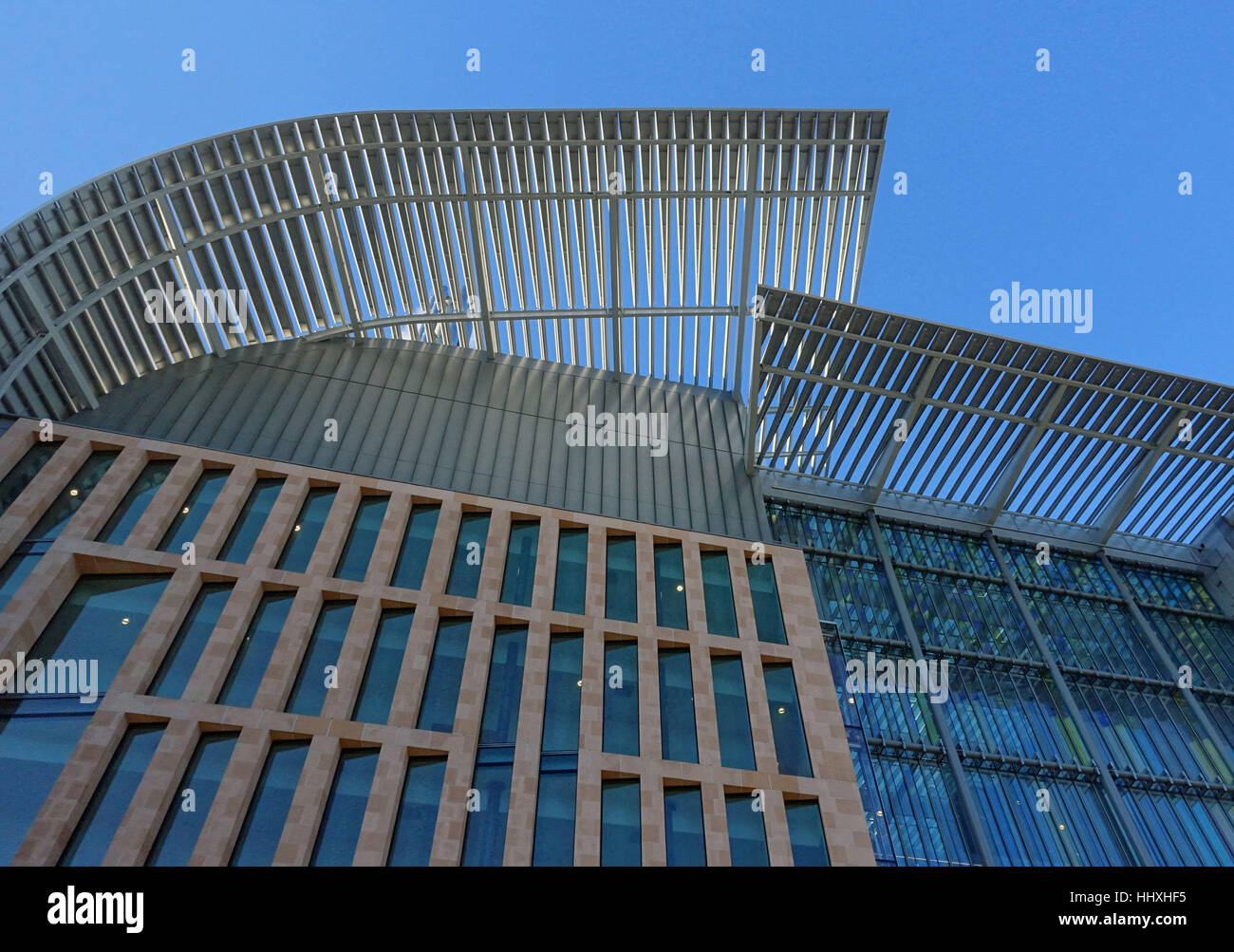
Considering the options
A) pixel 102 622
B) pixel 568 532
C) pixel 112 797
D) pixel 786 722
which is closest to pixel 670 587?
pixel 568 532

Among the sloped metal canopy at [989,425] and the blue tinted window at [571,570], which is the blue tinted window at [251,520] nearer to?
the blue tinted window at [571,570]

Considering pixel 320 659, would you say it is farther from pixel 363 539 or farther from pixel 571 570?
pixel 571 570

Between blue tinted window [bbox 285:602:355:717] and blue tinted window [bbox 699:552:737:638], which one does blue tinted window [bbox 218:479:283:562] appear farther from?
blue tinted window [bbox 699:552:737:638]

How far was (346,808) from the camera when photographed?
591 inches

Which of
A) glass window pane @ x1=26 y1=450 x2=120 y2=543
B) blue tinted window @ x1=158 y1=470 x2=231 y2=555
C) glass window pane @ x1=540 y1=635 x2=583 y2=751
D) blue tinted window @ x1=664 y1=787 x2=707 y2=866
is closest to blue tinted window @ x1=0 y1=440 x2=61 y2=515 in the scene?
glass window pane @ x1=26 y1=450 x2=120 y2=543

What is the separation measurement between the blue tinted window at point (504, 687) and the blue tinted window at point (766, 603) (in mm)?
5110

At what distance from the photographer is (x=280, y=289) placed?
26.8 meters

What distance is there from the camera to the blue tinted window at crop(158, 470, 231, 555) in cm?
1845

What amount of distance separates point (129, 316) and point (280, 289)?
165 inches

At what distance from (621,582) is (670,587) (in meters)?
1.10

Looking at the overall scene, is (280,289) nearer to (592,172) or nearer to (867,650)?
(592,172)

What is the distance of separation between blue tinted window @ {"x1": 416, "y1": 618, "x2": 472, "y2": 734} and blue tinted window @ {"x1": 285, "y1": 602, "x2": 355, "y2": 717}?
1.67 metres

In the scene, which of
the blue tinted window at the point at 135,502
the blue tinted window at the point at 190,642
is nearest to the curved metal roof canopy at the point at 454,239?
the blue tinted window at the point at 135,502
